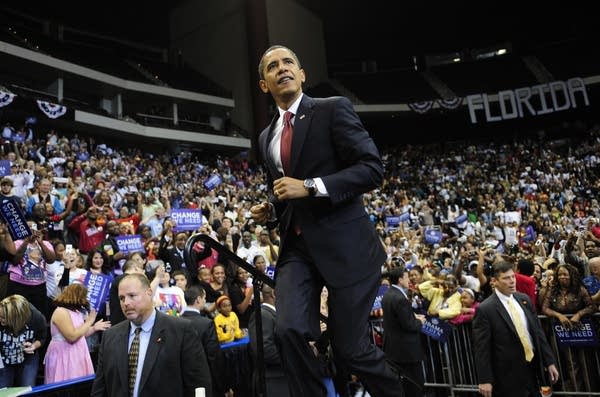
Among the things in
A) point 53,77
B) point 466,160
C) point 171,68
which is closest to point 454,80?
point 466,160

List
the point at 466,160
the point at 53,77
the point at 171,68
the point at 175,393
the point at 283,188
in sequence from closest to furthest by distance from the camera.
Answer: the point at 283,188
the point at 175,393
the point at 53,77
the point at 466,160
the point at 171,68

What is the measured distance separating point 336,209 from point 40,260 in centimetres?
530

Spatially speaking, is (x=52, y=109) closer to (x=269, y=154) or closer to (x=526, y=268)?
(x=526, y=268)

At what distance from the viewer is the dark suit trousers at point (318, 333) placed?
2.01 meters

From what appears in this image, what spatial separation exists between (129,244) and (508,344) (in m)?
4.91

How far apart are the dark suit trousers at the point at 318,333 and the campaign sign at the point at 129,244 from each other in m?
5.81

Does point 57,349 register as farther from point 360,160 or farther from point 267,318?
point 360,160

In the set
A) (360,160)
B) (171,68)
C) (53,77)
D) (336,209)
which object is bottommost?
(336,209)

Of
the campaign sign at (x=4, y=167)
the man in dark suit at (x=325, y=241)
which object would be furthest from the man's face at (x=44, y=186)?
the man in dark suit at (x=325, y=241)

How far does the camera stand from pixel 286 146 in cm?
218

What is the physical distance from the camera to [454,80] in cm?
2939

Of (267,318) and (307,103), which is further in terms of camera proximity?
(267,318)

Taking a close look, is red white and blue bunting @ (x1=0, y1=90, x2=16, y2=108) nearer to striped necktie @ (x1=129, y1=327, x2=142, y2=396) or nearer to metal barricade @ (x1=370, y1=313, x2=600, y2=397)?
metal barricade @ (x1=370, y1=313, x2=600, y2=397)

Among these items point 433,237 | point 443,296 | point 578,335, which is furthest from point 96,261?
point 433,237
